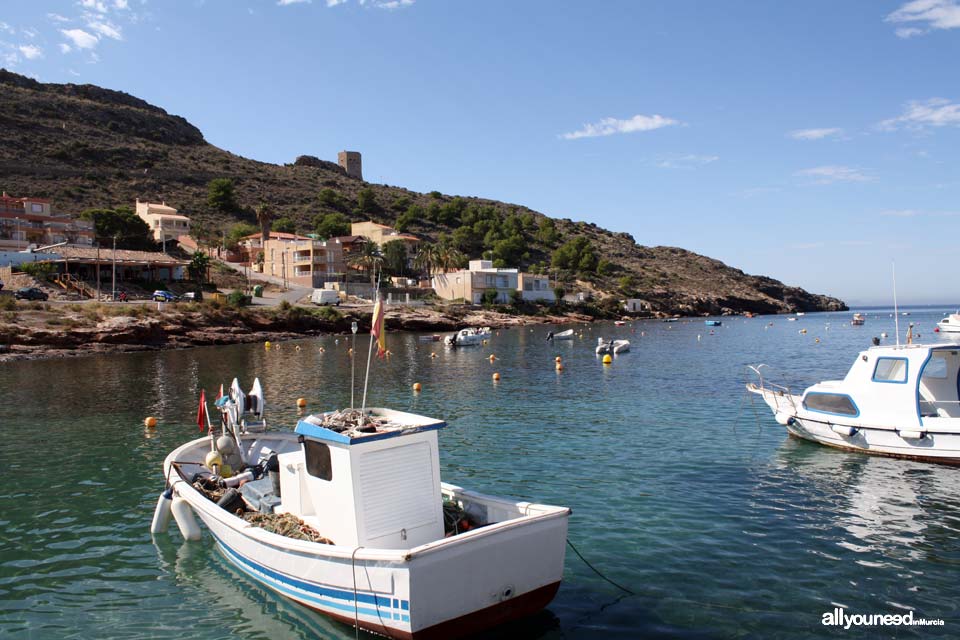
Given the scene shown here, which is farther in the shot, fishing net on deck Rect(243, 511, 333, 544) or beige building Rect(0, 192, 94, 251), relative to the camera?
beige building Rect(0, 192, 94, 251)

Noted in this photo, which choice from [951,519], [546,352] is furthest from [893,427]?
[546,352]

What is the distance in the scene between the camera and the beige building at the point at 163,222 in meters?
106

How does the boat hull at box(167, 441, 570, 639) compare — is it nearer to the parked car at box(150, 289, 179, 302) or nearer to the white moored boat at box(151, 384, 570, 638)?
the white moored boat at box(151, 384, 570, 638)

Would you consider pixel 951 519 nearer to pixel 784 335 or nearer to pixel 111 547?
pixel 111 547

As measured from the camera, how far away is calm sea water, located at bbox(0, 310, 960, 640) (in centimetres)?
1009

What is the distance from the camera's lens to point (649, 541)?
1288 centimetres

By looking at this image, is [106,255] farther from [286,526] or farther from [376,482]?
→ [376,482]

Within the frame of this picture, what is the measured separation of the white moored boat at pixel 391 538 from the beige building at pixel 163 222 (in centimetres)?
10547

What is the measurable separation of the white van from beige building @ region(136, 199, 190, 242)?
33.8 m

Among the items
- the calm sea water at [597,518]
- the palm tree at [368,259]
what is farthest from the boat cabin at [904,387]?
the palm tree at [368,259]

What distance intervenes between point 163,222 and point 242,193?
40.4 meters

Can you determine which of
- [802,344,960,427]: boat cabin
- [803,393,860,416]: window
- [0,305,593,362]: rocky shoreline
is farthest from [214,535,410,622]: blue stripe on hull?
[0,305,593,362]: rocky shoreline

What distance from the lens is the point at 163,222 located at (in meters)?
107

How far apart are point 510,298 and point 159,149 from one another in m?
99.5
